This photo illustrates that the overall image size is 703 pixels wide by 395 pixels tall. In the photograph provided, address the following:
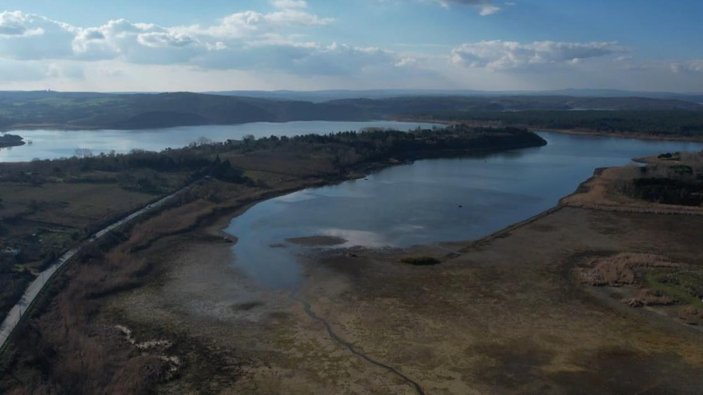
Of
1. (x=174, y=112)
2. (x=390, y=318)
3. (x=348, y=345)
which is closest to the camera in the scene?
(x=348, y=345)

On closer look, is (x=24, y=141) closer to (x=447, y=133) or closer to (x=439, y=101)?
(x=447, y=133)

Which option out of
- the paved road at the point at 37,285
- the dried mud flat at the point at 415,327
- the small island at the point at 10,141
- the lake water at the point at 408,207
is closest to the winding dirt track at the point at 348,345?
the dried mud flat at the point at 415,327

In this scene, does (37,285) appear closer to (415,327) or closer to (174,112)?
(415,327)

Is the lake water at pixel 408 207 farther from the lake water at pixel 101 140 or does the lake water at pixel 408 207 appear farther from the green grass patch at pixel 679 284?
the lake water at pixel 101 140

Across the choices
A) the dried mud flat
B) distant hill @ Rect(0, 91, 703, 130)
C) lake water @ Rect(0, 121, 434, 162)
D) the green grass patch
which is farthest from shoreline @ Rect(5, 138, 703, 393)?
distant hill @ Rect(0, 91, 703, 130)

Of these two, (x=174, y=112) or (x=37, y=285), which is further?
(x=174, y=112)

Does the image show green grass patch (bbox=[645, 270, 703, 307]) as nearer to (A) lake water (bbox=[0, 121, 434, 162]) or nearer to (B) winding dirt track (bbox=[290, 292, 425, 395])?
(B) winding dirt track (bbox=[290, 292, 425, 395])

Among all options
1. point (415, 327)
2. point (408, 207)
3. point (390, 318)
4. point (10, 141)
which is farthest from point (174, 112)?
point (415, 327)

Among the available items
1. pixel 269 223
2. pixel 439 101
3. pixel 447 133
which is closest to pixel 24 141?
pixel 447 133
